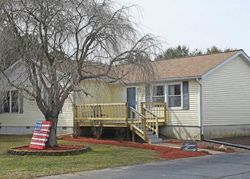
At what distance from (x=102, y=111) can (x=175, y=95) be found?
4.04 metres

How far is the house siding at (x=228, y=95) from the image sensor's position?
24175 millimetres

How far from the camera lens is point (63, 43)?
17891mm

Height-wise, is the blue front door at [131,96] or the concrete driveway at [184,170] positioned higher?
the blue front door at [131,96]

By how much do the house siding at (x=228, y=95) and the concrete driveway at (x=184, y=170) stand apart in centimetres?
753

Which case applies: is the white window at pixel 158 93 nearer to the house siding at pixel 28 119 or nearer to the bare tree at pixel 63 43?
the house siding at pixel 28 119

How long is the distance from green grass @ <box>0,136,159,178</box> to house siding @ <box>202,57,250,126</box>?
644 cm

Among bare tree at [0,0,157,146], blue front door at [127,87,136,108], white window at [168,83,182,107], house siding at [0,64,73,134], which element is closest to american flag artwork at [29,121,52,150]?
bare tree at [0,0,157,146]

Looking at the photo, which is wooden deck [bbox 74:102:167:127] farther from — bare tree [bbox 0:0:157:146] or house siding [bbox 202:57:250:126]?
bare tree [bbox 0:0:157:146]

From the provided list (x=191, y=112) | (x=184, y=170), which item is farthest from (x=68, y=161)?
(x=191, y=112)

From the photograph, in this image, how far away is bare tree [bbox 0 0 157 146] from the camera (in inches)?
675

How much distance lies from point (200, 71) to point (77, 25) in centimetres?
865

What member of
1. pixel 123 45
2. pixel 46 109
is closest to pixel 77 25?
pixel 123 45

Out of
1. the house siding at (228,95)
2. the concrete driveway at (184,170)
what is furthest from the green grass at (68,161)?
the house siding at (228,95)

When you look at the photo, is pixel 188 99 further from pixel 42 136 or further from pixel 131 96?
pixel 42 136
